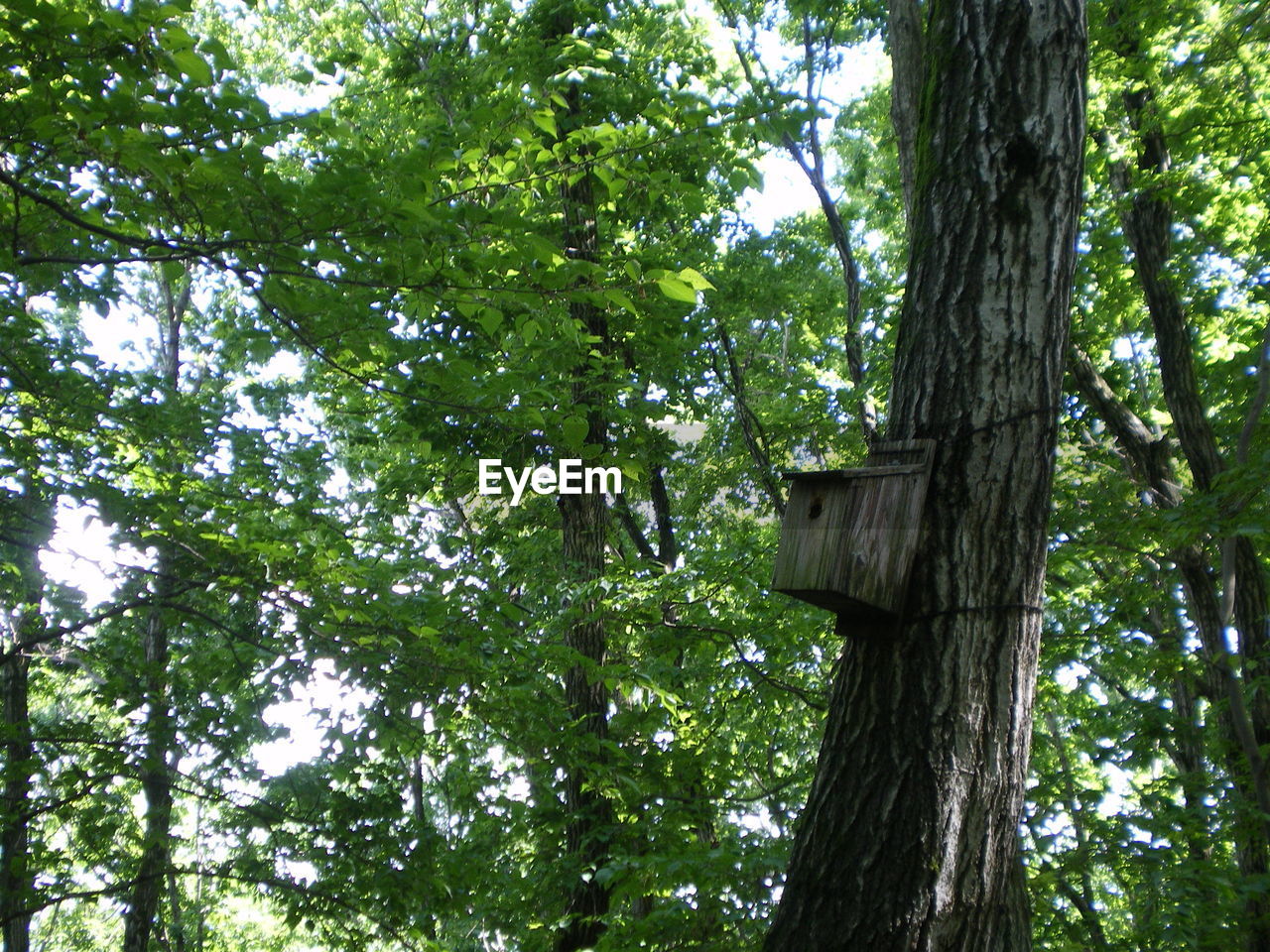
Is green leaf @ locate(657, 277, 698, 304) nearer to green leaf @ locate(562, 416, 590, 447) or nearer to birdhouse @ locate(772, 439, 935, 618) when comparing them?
birdhouse @ locate(772, 439, 935, 618)

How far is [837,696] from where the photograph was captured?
2381mm

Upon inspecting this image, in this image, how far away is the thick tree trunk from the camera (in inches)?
84.3

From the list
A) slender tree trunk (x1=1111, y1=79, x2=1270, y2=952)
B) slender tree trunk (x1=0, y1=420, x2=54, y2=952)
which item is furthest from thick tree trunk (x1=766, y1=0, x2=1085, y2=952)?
slender tree trunk (x1=0, y1=420, x2=54, y2=952)

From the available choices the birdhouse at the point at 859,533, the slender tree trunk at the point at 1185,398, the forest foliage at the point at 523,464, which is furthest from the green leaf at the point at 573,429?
the slender tree trunk at the point at 1185,398

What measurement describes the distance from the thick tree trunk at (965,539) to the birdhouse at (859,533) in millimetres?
58

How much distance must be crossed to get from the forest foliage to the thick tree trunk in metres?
0.76

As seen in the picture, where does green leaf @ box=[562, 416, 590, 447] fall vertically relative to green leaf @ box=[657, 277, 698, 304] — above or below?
below

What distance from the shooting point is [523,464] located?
7441 mm

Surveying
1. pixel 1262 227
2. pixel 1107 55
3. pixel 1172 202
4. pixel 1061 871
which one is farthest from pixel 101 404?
pixel 1262 227

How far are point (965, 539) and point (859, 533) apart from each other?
0.24 meters

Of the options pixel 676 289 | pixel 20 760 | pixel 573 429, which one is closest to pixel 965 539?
pixel 676 289

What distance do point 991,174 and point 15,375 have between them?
4134mm

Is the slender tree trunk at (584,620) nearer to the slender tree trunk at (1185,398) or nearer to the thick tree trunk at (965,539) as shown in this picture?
the thick tree trunk at (965,539)

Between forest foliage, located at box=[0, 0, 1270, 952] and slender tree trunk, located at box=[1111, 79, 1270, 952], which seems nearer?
forest foliage, located at box=[0, 0, 1270, 952]
